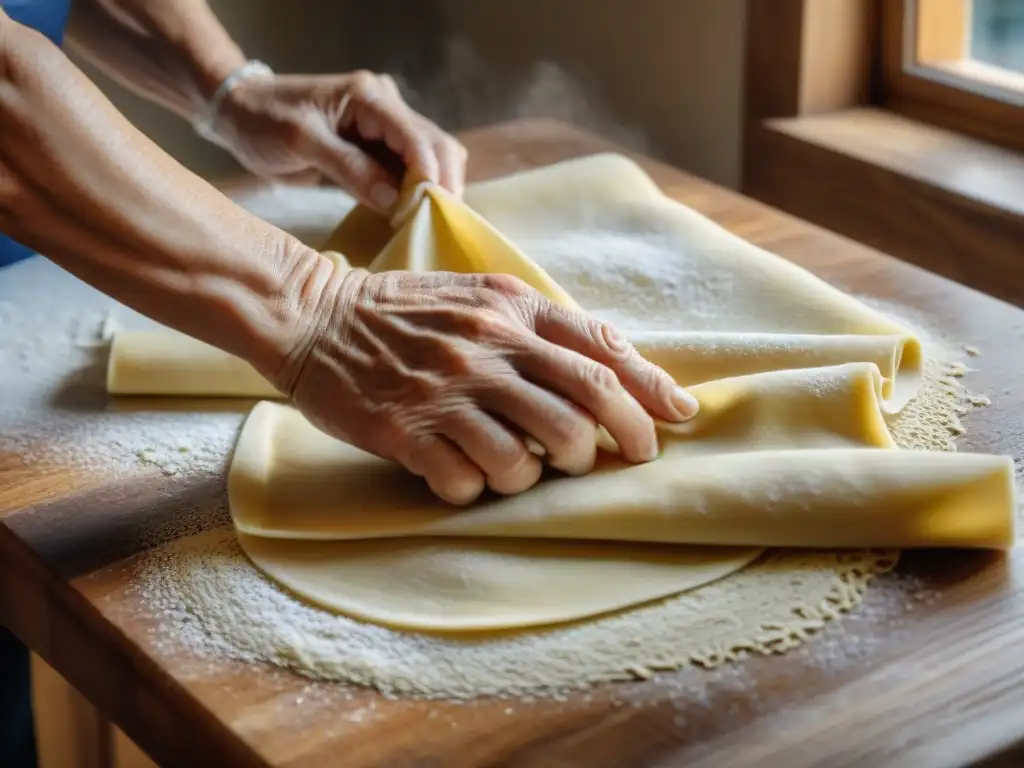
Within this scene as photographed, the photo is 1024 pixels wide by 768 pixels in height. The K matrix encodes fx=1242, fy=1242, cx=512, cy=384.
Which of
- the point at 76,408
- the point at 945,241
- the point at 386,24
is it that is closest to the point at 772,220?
the point at 945,241

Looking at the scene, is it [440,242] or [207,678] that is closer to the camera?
[207,678]

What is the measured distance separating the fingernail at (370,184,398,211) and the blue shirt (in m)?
0.33

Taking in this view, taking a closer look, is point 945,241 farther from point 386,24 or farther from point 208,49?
point 386,24

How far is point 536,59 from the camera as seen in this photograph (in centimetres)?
226

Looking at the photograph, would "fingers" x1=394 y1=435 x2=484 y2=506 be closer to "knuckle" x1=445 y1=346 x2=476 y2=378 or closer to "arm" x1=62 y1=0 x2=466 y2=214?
"knuckle" x1=445 y1=346 x2=476 y2=378

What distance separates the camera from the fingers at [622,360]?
0.83 metres

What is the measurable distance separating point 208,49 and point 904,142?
2.87 ft

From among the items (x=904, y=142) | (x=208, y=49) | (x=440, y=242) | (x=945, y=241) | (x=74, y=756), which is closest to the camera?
(x=74, y=756)

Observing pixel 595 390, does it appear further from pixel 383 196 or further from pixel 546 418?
pixel 383 196

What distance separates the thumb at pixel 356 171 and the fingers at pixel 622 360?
387mm

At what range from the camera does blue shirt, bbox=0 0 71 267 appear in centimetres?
116

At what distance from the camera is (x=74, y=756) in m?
0.90

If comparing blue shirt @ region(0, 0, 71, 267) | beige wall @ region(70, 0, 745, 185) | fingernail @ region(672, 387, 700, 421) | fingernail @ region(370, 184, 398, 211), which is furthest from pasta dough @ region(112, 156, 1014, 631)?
beige wall @ region(70, 0, 745, 185)

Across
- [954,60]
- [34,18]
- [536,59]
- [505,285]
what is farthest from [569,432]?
[536,59]
